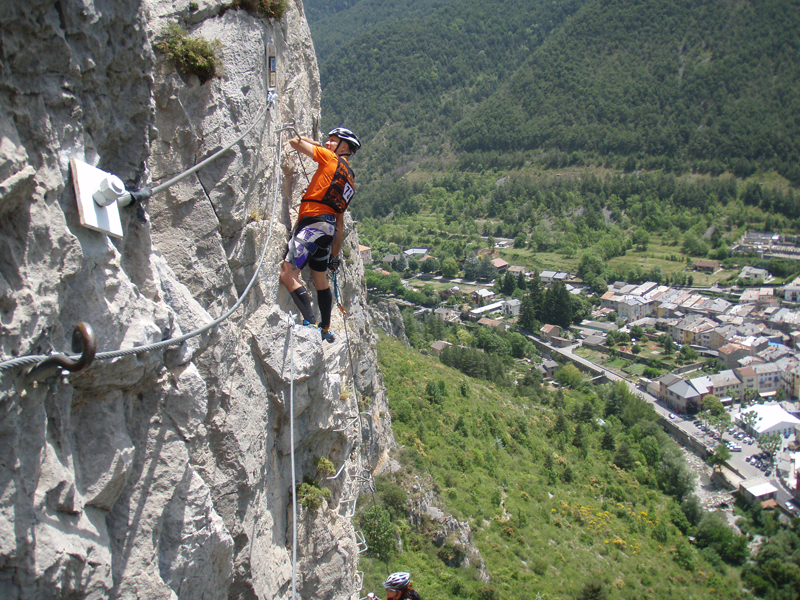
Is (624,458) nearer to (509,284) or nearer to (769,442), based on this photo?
(769,442)

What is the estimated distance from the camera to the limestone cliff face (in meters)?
2.87

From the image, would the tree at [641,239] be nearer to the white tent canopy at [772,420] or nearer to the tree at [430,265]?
the tree at [430,265]

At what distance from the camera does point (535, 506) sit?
2358 cm

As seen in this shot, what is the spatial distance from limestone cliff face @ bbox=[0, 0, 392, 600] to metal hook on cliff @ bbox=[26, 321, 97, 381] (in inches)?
3.7

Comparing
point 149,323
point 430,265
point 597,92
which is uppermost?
point 149,323

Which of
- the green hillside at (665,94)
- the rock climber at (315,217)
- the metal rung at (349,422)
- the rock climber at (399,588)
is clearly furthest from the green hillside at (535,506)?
the green hillside at (665,94)

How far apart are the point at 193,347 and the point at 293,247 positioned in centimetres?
225

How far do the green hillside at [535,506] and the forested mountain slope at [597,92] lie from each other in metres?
85.2

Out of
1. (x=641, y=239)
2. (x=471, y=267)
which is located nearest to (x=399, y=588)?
(x=471, y=267)

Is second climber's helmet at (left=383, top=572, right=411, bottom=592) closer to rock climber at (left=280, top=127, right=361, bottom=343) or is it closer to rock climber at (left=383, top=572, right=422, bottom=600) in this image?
rock climber at (left=383, top=572, right=422, bottom=600)

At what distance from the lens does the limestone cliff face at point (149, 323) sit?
9.41 feet

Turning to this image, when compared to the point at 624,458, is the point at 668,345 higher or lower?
lower

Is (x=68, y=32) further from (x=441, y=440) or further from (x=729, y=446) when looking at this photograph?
(x=729, y=446)

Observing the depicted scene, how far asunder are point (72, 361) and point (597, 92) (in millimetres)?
131746
